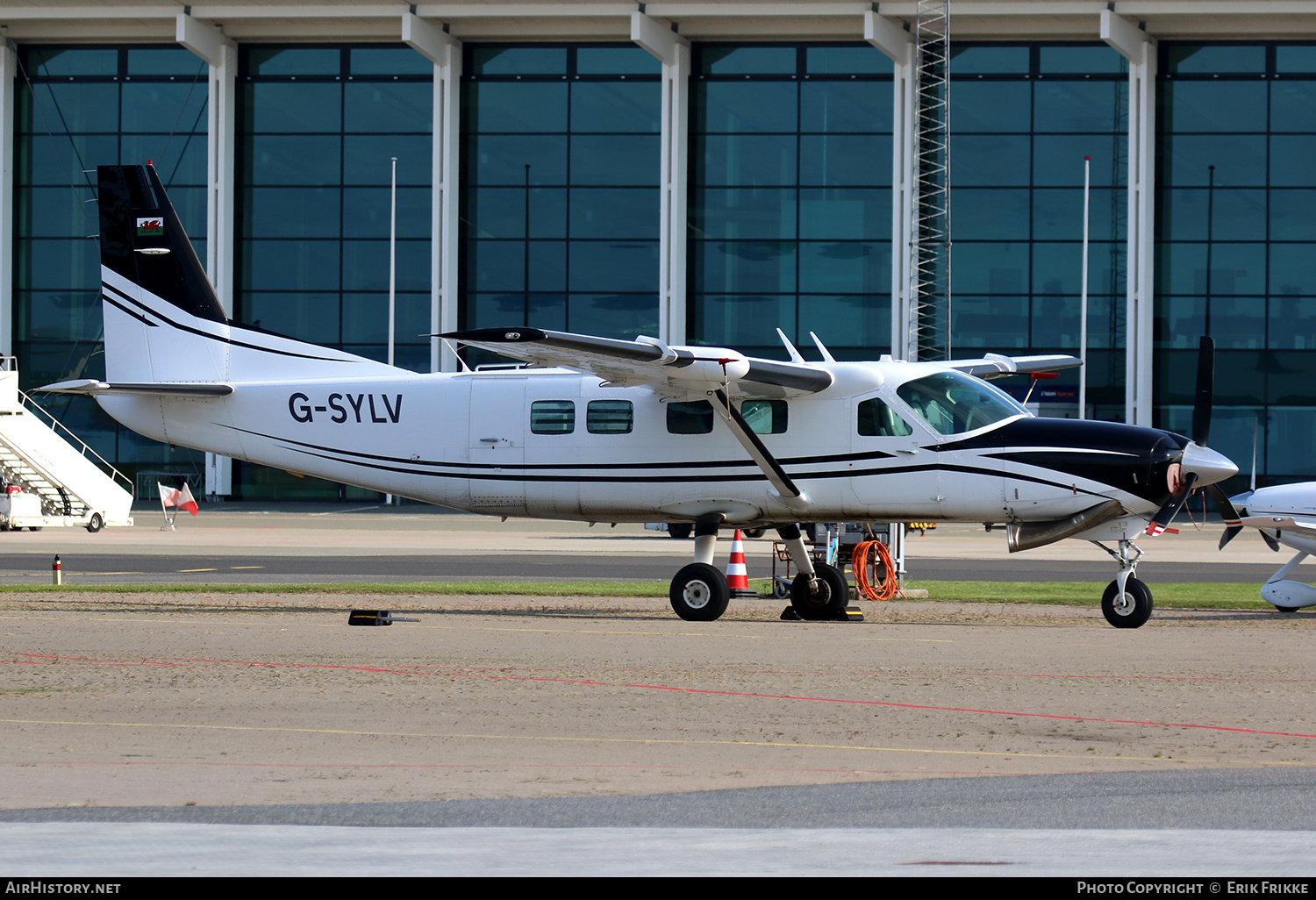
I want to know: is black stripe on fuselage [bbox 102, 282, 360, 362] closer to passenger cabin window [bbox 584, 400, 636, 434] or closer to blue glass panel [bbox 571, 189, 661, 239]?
passenger cabin window [bbox 584, 400, 636, 434]

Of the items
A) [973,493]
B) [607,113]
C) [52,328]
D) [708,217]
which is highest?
[607,113]

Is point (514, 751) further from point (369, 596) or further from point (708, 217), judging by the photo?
point (708, 217)

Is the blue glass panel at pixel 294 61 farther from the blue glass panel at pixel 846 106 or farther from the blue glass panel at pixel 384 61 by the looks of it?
the blue glass panel at pixel 846 106

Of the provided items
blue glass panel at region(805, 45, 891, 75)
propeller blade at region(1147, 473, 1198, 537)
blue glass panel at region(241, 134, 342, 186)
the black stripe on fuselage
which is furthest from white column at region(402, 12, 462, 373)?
propeller blade at region(1147, 473, 1198, 537)

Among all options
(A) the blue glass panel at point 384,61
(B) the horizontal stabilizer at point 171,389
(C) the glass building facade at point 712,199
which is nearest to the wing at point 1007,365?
(B) the horizontal stabilizer at point 171,389

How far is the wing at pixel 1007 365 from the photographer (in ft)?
54.9

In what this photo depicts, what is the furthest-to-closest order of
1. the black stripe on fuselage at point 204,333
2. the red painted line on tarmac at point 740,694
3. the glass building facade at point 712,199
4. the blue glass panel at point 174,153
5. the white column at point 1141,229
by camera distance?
the blue glass panel at point 174,153 → the glass building facade at point 712,199 → the white column at point 1141,229 → the black stripe on fuselage at point 204,333 → the red painted line on tarmac at point 740,694

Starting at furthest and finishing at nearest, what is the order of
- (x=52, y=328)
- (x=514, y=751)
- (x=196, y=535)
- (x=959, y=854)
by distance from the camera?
(x=52, y=328) → (x=196, y=535) → (x=514, y=751) → (x=959, y=854)

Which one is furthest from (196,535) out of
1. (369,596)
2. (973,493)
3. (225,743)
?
(225,743)

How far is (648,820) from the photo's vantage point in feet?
18.4

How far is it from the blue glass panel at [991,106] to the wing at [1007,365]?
31.7 meters

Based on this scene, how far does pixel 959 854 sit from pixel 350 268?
47.3m

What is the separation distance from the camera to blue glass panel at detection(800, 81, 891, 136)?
4834 cm

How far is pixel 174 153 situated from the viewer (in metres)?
50.4
